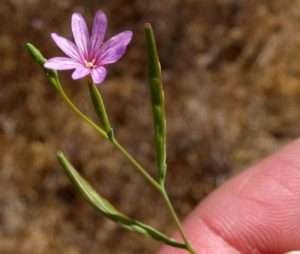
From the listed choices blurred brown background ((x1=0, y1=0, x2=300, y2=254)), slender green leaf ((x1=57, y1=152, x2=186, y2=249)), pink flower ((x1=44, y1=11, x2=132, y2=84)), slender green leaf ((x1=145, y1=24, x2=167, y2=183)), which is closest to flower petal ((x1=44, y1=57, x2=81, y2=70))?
pink flower ((x1=44, y1=11, x2=132, y2=84))

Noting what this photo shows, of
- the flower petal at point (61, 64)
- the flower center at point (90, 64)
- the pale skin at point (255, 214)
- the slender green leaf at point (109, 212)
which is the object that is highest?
the flower petal at point (61, 64)

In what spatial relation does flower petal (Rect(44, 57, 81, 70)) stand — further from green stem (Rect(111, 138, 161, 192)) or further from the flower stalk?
green stem (Rect(111, 138, 161, 192))

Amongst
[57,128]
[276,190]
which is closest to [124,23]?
[57,128]

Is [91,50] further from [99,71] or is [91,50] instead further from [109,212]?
[109,212]

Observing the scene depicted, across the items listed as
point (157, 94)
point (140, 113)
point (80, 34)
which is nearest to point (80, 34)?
point (80, 34)

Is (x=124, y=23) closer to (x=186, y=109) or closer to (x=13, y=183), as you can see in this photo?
(x=186, y=109)

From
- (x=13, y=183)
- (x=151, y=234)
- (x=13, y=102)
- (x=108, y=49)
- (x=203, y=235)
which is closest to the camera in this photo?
(x=108, y=49)

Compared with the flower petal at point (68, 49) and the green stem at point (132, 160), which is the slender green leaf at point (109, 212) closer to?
the green stem at point (132, 160)

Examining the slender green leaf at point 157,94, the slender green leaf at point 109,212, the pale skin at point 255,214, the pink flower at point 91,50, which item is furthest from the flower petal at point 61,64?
the pale skin at point 255,214
